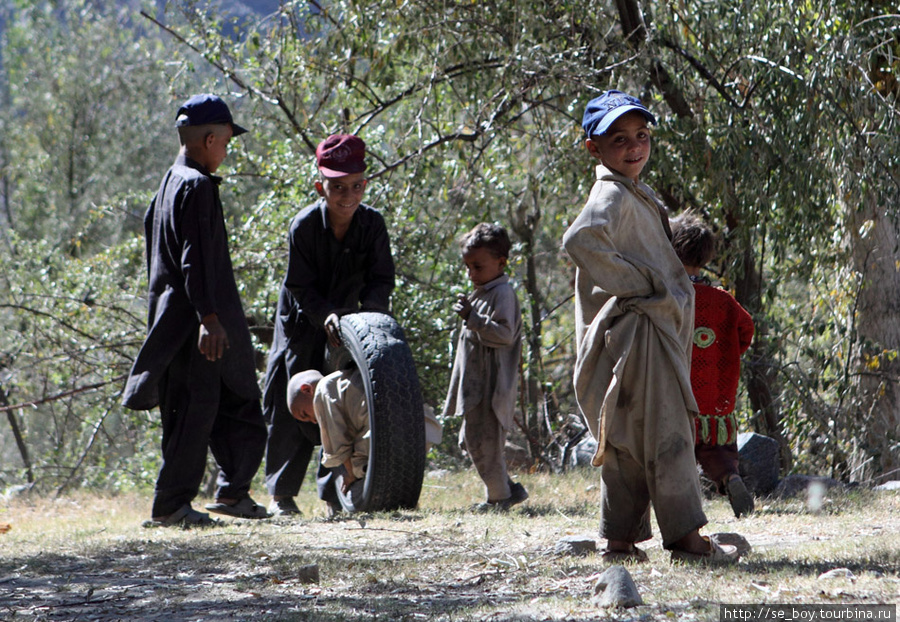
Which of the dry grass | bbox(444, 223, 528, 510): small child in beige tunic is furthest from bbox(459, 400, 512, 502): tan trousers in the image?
the dry grass

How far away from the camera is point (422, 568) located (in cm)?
404

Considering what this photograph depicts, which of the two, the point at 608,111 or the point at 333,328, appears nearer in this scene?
the point at 608,111

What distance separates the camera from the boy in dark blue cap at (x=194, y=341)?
5.60m

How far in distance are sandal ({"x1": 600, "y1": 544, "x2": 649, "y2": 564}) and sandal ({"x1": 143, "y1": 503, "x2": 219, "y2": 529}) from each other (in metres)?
2.49

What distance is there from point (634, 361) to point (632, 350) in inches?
1.6

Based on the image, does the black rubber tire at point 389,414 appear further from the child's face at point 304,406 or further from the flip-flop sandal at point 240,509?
the flip-flop sandal at point 240,509

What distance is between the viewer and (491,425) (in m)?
6.19

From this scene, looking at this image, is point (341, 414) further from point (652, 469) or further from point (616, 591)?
point (616, 591)

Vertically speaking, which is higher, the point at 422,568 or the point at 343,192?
the point at 343,192

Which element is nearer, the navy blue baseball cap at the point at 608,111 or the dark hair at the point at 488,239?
the navy blue baseball cap at the point at 608,111

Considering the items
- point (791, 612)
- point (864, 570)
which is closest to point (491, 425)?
point (864, 570)

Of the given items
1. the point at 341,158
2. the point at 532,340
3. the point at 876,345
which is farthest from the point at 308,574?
the point at 532,340

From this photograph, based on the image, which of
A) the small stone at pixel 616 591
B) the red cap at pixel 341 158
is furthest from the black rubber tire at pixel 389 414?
the small stone at pixel 616 591

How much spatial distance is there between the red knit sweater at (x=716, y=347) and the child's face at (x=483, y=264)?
1.26 metres
